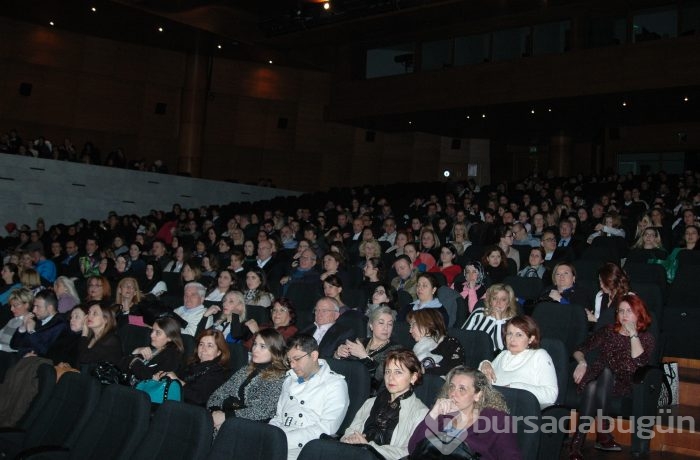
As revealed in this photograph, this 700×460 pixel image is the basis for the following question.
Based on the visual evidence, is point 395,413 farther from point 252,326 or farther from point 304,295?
point 304,295

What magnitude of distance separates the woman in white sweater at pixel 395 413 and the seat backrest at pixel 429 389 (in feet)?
0.44

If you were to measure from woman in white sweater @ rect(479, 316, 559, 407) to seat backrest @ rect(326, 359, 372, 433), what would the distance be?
0.51 m

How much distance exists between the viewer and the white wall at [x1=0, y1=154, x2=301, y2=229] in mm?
12070

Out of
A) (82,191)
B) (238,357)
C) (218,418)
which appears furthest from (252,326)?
(82,191)

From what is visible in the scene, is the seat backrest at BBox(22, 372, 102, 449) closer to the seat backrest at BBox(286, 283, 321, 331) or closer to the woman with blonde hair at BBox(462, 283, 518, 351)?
the woman with blonde hair at BBox(462, 283, 518, 351)

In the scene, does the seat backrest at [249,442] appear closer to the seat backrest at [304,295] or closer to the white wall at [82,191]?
the seat backrest at [304,295]

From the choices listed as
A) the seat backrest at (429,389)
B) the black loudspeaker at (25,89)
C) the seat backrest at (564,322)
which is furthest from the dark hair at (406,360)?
the black loudspeaker at (25,89)

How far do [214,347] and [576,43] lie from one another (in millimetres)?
10769

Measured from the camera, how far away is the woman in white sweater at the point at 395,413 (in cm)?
299

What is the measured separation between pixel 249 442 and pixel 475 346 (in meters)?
1.63

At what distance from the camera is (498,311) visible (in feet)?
14.2

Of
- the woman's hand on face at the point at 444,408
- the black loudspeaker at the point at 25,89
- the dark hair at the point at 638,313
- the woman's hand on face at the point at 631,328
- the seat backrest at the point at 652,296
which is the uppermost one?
the black loudspeaker at the point at 25,89

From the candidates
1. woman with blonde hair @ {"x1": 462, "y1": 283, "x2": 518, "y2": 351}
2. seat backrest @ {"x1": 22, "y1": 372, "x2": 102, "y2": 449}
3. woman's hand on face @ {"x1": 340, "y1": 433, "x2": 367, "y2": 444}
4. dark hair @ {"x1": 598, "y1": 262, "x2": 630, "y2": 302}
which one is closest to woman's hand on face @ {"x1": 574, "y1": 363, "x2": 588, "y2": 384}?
woman with blonde hair @ {"x1": 462, "y1": 283, "x2": 518, "y2": 351}

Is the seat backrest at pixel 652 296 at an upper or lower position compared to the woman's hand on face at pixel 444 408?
upper
